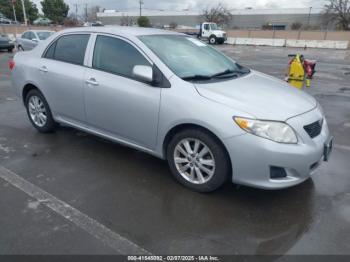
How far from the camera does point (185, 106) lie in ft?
10.6

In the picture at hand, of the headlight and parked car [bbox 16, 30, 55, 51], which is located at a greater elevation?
the headlight

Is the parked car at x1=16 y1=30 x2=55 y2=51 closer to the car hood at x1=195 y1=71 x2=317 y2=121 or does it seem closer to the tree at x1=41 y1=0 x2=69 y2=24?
the car hood at x1=195 y1=71 x2=317 y2=121

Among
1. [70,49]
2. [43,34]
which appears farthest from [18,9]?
[70,49]

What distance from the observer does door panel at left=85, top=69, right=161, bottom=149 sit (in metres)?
3.52

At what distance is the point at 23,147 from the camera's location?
15.1ft

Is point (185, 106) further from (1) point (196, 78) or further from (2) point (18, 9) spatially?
(2) point (18, 9)

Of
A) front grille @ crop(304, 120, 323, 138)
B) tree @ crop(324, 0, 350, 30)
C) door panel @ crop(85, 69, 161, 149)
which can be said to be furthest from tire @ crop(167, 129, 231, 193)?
tree @ crop(324, 0, 350, 30)

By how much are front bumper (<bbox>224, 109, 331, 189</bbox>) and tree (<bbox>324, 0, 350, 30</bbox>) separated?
62.6 metres

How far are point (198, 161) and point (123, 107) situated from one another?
43.3 inches

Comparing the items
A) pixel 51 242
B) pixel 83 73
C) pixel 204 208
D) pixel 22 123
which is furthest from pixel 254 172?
pixel 22 123

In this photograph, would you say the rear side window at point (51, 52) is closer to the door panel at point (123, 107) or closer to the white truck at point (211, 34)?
the door panel at point (123, 107)

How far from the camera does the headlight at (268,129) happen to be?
2.94 metres

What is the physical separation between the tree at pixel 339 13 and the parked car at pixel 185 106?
61942 millimetres

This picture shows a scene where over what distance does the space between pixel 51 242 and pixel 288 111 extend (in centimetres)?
247
